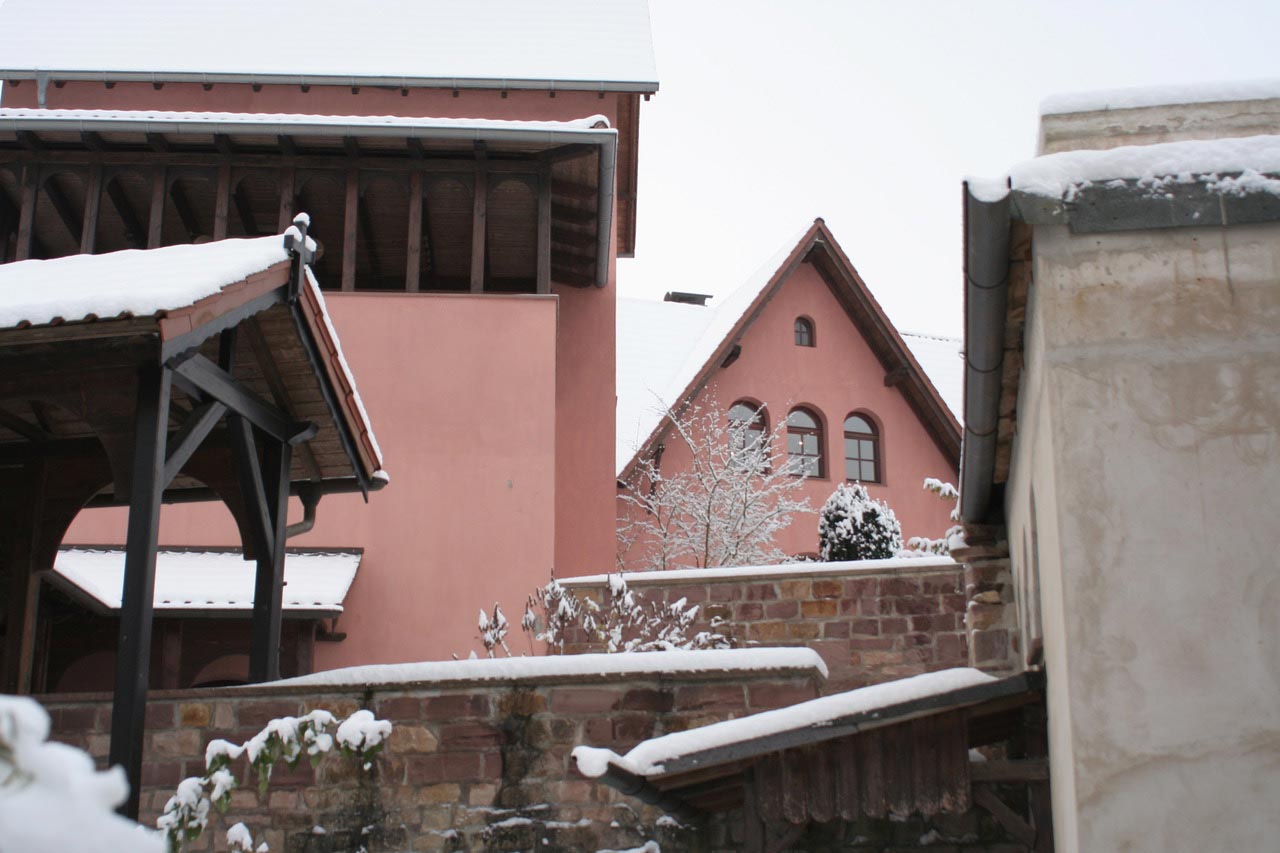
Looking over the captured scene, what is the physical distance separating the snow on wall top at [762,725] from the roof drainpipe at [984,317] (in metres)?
1.04

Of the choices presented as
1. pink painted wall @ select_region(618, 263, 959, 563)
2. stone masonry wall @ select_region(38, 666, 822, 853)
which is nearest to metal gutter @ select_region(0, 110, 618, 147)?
pink painted wall @ select_region(618, 263, 959, 563)

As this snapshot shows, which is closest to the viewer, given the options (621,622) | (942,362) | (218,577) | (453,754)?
(453,754)

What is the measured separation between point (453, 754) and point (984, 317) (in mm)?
3614

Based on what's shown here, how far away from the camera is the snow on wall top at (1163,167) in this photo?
16.0 feet

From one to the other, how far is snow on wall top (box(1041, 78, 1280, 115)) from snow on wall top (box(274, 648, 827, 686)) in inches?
129

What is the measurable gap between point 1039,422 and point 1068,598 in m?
0.95

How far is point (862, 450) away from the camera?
21.8 m

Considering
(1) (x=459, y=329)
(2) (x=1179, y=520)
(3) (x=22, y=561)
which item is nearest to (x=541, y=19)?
(1) (x=459, y=329)

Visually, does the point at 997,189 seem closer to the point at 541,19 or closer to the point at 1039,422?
the point at 1039,422

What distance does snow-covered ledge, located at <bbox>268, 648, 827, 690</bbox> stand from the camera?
7500mm

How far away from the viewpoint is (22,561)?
8719 mm

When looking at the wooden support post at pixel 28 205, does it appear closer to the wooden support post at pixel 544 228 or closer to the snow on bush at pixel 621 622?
the wooden support post at pixel 544 228

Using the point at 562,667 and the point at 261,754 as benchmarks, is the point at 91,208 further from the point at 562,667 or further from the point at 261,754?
the point at 261,754

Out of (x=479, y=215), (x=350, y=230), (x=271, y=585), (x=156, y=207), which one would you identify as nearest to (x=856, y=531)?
(x=479, y=215)
